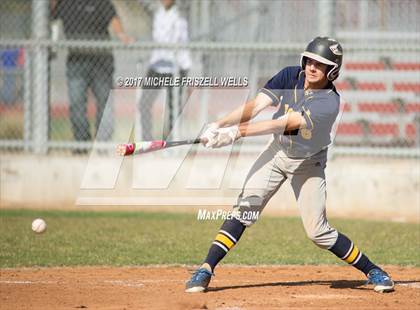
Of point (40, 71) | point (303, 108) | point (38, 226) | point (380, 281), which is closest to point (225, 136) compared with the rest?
point (303, 108)

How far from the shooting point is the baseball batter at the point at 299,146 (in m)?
6.20

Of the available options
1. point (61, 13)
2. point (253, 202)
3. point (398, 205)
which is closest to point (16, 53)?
point (61, 13)

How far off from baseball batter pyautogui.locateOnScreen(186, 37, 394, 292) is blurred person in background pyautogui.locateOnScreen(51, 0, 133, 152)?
19.0 ft

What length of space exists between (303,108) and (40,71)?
6.72 meters

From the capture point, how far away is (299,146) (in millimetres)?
6426

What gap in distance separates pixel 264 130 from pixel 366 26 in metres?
7.16

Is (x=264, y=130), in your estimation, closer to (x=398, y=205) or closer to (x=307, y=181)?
(x=307, y=181)

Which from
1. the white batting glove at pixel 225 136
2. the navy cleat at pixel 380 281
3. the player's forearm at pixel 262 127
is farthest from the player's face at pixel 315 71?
the navy cleat at pixel 380 281

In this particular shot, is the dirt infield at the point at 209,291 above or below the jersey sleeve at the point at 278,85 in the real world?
below

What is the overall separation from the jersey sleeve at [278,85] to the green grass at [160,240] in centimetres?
208

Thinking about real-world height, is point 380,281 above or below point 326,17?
below

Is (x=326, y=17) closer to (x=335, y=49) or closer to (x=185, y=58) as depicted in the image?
(x=185, y=58)

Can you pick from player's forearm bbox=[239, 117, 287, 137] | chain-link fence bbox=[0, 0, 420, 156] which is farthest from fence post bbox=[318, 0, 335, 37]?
player's forearm bbox=[239, 117, 287, 137]

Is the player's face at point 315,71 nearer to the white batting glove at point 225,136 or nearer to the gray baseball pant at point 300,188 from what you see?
the gray baseball pant at point 300,188
